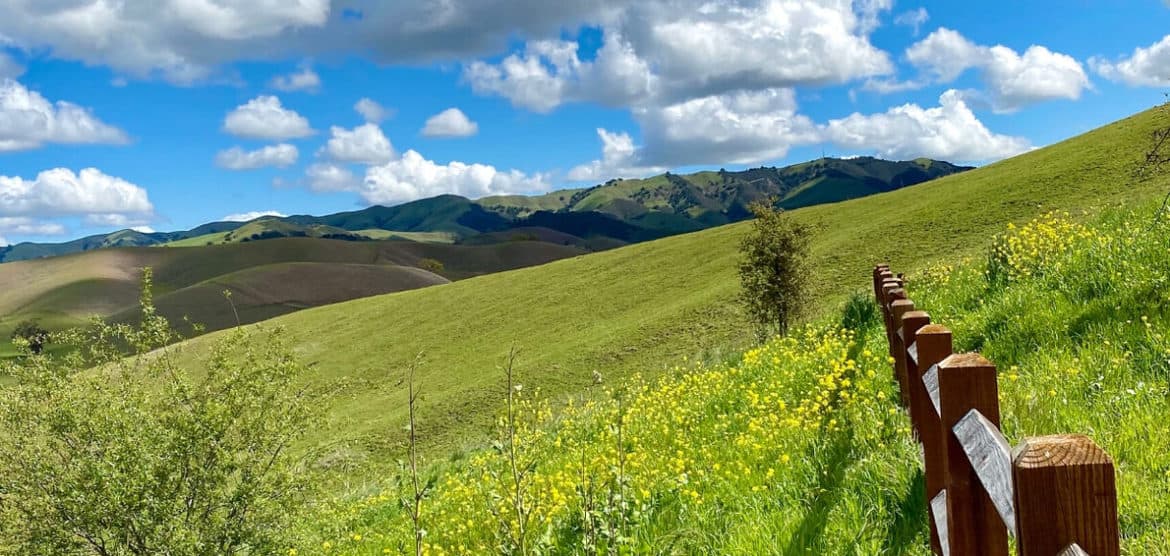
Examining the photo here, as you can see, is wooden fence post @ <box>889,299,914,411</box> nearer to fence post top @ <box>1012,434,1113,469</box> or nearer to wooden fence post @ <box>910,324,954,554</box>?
wooden fence post @ <box>910,324,954,554</box>

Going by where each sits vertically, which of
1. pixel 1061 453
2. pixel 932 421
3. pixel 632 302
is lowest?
pixel 632 302

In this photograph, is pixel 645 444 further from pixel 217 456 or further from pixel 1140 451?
pixel 217 456

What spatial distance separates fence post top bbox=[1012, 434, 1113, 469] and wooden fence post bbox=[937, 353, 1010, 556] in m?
1.03

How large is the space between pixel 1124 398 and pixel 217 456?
41.7ft

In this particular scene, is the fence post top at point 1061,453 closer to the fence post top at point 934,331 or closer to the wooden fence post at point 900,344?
the fence post top at point 934,331

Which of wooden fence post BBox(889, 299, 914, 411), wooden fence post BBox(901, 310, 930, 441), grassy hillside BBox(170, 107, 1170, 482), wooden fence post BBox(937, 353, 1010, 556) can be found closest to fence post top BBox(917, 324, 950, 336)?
wooden fence post BBox(901, 310, 930, 441)

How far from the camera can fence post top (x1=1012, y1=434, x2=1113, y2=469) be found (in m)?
1.99

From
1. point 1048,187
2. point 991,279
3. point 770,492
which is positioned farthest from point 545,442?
point 1048,187

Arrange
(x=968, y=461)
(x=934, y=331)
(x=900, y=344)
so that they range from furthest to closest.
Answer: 1. (x=900, y=344)
2. (x=934, y=331)
3. (x=968, y=461)

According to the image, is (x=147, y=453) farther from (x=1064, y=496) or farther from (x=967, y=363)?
(x=1064, y=496)

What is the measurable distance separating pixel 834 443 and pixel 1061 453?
5413mm

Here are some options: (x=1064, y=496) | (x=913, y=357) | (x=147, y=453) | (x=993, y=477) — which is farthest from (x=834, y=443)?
(x=147, y=453)

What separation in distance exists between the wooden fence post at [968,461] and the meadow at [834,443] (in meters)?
1.72

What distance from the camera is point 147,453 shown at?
37.2 ft
